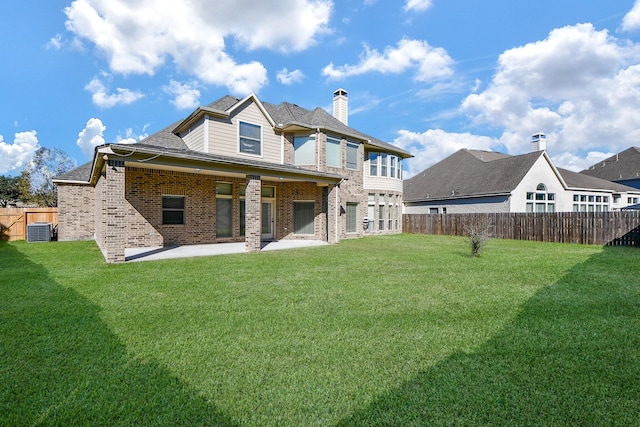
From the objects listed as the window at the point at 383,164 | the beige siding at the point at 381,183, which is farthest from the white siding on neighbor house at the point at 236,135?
the window at the point at 383,164

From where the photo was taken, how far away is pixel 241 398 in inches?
98.4

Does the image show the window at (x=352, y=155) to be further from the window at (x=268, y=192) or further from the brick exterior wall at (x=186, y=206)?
the window at (x=268, y=192)

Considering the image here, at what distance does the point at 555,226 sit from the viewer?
51.7 feet

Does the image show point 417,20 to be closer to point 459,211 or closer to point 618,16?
point 618,16

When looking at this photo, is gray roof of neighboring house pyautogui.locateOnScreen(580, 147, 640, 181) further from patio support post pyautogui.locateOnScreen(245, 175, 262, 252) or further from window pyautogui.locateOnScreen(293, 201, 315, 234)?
patio support post pyautogui.locateOnScreen(245, 175, 262, 252)

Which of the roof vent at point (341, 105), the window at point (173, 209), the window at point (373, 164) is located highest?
the roof vent at point (341, 105)

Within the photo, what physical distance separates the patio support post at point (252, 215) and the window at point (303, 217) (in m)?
4.45

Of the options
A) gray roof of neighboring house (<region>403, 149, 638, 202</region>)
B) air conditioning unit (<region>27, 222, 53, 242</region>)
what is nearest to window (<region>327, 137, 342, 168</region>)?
gray roof of neighboring house (<region>403, 149, 638, 202</region>)

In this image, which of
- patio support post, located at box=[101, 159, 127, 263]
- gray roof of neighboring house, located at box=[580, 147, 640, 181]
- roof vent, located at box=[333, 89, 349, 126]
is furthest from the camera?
gray roof of neighboring house, located at box=[580, 147, 640, 181]

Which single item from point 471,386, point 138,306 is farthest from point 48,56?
point 471,386

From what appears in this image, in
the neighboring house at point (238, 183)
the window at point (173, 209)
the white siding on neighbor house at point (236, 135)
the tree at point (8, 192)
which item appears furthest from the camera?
the tree at point (8, 192)

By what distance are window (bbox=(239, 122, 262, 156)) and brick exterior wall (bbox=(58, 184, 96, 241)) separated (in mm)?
8363

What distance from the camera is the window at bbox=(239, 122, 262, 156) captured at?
547 inches

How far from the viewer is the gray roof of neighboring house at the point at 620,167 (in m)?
33.0
